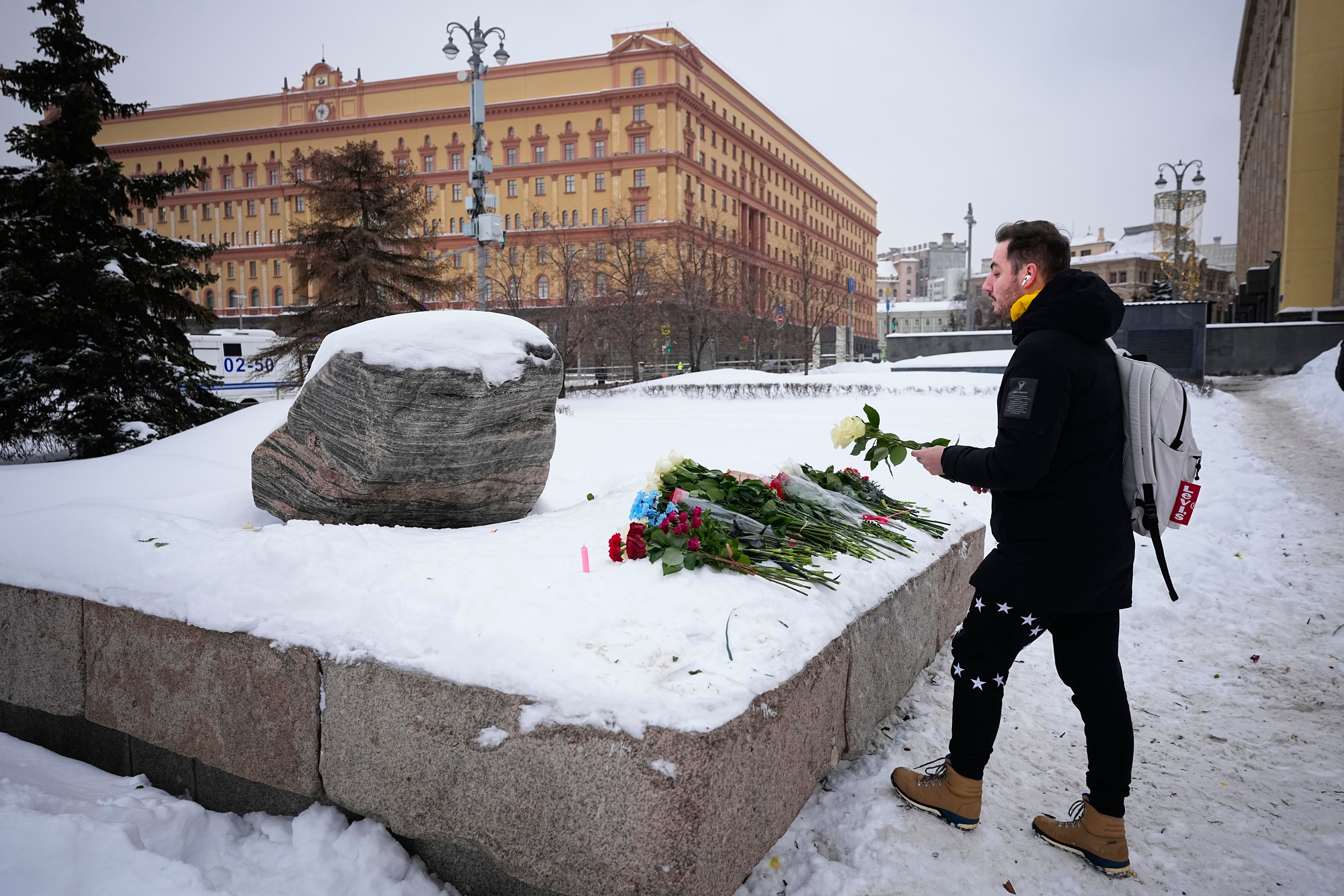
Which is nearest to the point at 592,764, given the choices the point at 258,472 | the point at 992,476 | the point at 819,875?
the point at 819,875

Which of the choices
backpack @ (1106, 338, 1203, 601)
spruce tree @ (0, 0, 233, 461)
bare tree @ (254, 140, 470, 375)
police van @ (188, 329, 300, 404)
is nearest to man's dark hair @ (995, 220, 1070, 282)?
backpack @ (1106, 338, 1203, 601)

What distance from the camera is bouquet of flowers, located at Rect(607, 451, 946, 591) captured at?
120 inches

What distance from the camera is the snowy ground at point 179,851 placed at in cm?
233

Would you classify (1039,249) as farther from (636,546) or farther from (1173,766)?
(1173,766)

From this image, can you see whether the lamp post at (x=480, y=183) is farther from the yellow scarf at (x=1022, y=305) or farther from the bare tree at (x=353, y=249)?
the yellow scarf at (x=1022, y=305)

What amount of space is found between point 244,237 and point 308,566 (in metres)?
72.7

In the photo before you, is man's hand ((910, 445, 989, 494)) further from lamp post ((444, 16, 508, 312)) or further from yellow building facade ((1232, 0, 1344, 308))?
yellow building facade ((1232, 0, 1344, 308))

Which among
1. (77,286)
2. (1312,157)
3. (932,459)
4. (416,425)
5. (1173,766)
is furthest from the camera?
(1312,157)

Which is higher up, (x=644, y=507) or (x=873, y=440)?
(x=873, y=440)

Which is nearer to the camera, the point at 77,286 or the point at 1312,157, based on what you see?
the point at 77,286

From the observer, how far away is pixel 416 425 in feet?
14.0

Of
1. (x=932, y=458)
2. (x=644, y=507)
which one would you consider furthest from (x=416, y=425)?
(x=932, y=458)

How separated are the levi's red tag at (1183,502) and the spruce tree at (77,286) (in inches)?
501

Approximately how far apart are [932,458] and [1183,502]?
2.69 ft
